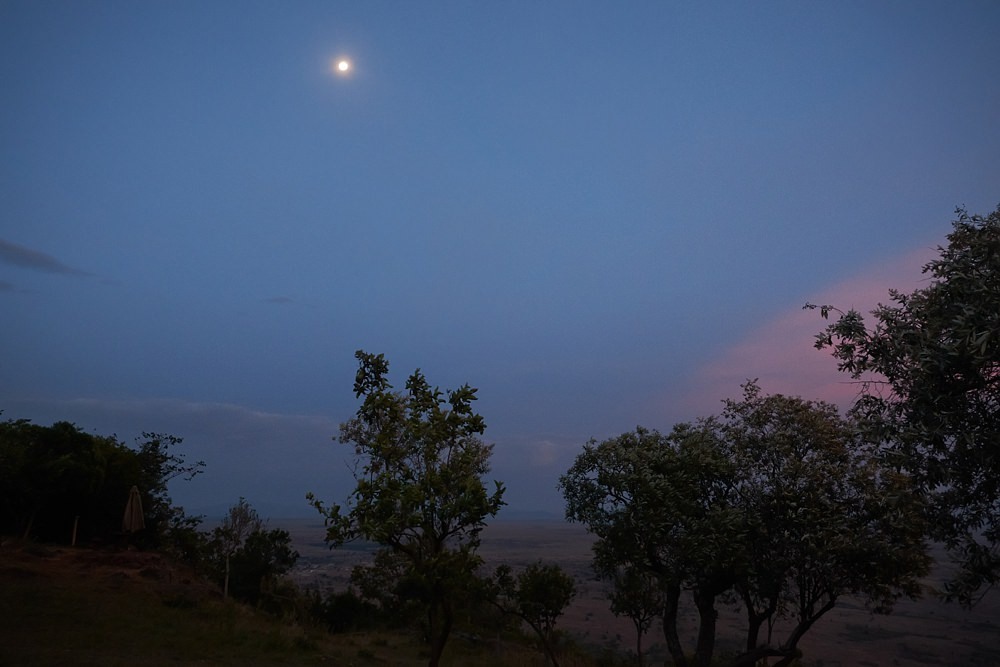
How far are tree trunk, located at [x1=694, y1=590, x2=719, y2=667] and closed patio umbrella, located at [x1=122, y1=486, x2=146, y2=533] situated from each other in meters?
26.7

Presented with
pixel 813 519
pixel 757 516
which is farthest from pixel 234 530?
pixel 813 519

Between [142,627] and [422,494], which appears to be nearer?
[422,494]

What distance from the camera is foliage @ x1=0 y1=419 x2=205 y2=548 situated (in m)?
28.7

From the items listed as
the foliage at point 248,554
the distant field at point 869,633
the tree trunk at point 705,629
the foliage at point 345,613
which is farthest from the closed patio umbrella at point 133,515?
the tree trunk at point 705,629

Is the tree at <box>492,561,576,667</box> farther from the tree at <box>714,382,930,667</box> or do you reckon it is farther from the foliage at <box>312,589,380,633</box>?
the foliage at <box>312,589,380,633</box>

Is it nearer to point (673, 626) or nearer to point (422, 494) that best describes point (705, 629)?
point (673, 626)

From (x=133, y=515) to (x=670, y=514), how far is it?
2648 cm

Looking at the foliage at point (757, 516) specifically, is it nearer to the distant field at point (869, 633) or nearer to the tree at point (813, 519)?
the tree at point (813, 519)

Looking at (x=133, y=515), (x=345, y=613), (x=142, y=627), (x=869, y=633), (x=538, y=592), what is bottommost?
(x=869, y=633)

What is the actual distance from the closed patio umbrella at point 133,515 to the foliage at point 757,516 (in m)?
22.4

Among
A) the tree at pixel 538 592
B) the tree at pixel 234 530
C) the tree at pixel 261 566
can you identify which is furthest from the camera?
the tree at pixel 234 530

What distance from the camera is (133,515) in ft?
96.2

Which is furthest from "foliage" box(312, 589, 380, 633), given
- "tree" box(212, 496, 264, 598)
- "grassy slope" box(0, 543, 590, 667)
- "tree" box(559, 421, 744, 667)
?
"tree" box(559, 421, 744, 667)

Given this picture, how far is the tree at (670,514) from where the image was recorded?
1939cm
